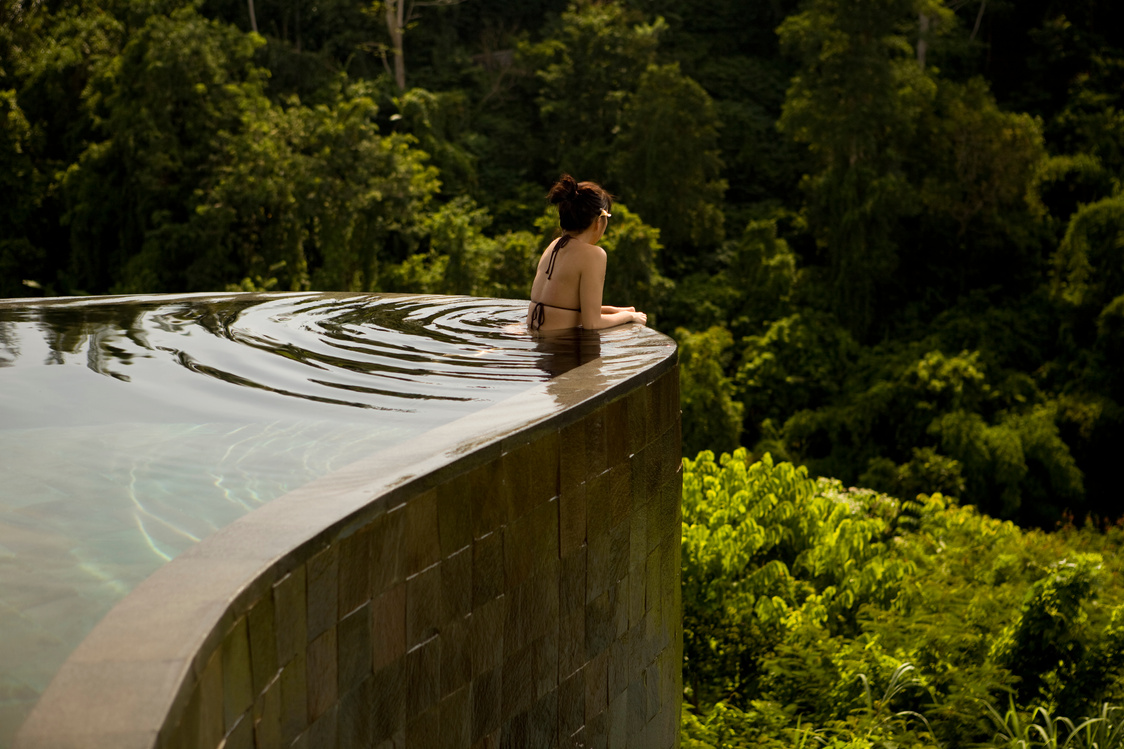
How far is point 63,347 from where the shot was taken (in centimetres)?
408

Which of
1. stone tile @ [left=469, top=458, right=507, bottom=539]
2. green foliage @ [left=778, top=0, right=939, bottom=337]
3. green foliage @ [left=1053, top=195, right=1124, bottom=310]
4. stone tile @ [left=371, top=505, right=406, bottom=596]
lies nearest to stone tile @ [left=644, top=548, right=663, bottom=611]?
stone tile @ [left=469, top=458, right=507, bottom=539]

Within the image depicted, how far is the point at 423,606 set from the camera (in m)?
2.17

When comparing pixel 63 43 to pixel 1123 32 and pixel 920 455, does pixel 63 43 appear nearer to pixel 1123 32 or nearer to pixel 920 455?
pixel 920 455

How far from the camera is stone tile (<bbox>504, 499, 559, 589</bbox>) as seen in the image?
2.47 m

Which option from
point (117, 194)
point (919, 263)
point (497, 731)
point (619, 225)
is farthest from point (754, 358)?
point (497, 731)

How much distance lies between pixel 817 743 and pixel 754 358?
12892 millimetres

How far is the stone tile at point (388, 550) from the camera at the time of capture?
2.01 m

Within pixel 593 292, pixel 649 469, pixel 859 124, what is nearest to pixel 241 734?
pixel 649 469

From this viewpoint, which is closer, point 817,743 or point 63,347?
point 63,347

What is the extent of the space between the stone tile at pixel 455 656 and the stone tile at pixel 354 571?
0.32 meters

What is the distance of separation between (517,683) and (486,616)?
27 cm

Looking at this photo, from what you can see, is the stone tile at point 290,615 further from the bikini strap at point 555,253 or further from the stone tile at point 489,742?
the bikini strap at point 555,253

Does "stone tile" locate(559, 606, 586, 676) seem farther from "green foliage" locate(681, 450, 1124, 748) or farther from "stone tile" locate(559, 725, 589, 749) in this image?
"green foliage" locate(681, 450, 1124, 748)

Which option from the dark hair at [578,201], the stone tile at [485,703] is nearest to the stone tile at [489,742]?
the stone tile at [485,703]
